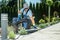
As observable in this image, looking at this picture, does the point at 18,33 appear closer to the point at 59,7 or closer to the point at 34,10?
the point at 34,10

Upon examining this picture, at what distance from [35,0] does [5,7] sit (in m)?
3.27

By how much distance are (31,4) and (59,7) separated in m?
4.93

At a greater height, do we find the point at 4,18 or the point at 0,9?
the point at 4,18

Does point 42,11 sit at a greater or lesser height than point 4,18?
lesser

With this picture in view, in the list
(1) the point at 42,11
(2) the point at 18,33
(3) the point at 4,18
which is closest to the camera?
(3) the point at 4,18

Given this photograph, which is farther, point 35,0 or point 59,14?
point 59,14

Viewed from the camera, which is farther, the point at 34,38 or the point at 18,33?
the point at 18,33

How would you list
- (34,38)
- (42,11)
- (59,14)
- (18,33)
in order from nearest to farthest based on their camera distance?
(34,38)
(18,33)
(42,11)
(59,14)

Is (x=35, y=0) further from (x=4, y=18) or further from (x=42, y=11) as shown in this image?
(x=4, y=18)

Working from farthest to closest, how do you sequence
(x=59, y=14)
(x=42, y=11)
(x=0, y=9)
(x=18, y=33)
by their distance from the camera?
(x=59, y=14), (x=42, y=11), (x=0, y=9), (x=18, y=33)

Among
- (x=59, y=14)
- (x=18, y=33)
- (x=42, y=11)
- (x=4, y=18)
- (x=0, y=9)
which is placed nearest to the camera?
(x=4, y=18)

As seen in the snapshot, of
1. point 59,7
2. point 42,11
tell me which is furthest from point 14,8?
point 59,7

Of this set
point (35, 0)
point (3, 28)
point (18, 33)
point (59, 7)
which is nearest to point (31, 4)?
point (35, 0)

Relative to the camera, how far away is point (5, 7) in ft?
93.5
